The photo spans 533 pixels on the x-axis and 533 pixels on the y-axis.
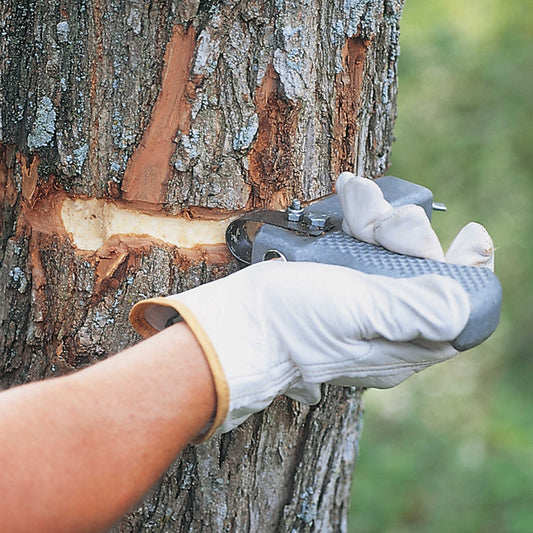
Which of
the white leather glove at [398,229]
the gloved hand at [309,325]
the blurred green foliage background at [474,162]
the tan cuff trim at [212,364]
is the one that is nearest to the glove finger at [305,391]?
the gloved hand at [309,325]

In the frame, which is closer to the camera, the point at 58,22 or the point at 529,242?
the point at 58,22

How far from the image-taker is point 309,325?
3.14 feet

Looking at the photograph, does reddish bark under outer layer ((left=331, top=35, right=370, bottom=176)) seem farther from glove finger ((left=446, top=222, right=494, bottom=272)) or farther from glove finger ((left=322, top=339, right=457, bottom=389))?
glove finger ((left=322, top=339, right=457, bottom=389))

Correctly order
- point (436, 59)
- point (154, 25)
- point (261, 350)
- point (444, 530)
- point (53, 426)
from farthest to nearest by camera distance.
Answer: point (436, 59) → point (444, 530) → point (154, 25) → point (261, 350) → point (53, 426)

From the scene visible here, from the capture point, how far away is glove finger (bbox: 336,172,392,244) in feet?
3.49

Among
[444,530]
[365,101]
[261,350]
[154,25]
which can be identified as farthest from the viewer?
[444,530]

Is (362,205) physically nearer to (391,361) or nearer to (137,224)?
(391,361)

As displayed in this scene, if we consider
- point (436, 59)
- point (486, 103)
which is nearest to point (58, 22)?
point (436, 59)

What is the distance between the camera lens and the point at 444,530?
2674mm

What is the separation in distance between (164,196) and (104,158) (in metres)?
0.13

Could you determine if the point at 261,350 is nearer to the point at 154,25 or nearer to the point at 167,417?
the point at 167,417

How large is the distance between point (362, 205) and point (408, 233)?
0.09 meters

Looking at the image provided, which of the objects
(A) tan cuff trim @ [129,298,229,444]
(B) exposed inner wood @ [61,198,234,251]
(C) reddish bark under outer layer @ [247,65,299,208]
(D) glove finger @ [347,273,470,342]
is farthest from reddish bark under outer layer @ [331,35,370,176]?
(A) tan cuff trim @ [129,298,229,444]

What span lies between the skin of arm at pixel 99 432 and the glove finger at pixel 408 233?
0.37 m
